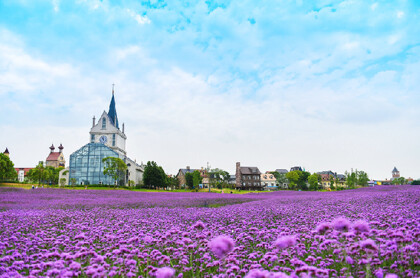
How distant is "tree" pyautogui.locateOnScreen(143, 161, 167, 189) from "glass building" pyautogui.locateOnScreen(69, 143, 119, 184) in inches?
415

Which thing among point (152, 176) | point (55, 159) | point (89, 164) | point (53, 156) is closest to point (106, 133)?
point (89, 164)

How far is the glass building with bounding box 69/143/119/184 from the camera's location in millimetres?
68250

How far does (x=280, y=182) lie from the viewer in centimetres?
12081

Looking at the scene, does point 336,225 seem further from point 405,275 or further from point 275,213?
point 275,213

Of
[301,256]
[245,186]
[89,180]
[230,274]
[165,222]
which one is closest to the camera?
[230,274]

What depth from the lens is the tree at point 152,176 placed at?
76062mm

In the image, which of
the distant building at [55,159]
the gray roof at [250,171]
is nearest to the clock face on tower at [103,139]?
the gray roof at [250,171]

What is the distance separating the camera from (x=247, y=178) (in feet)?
350

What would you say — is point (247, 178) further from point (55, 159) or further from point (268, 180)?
point (55, 159)

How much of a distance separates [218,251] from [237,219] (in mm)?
7843

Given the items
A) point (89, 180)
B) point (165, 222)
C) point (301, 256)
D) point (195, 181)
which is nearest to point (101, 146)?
point (89, 180)

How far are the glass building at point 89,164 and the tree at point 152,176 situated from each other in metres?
10.5

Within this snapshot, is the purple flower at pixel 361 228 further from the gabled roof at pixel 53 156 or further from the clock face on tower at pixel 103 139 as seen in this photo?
the gabled roof at pixel 53 156

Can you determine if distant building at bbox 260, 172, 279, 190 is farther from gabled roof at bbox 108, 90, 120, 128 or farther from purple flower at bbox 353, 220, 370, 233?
purple flower at bbox 353, 220, 370, 233
